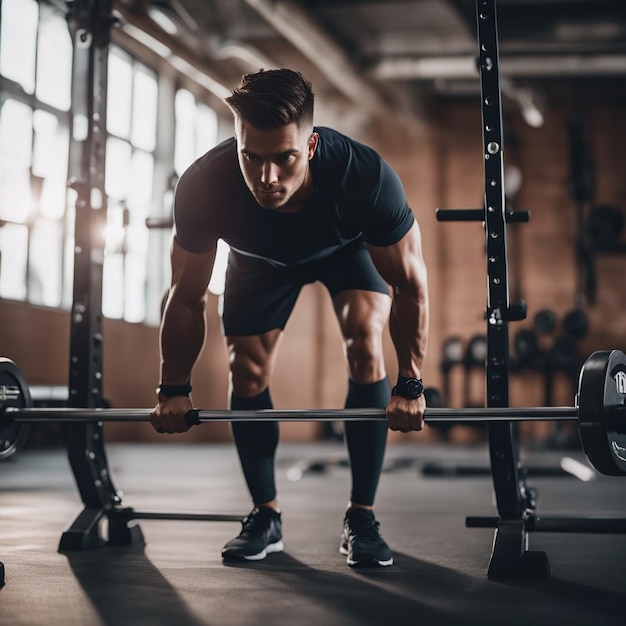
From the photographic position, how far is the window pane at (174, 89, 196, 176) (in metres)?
9.31

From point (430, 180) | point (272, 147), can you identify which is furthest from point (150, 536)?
point (430, 180)

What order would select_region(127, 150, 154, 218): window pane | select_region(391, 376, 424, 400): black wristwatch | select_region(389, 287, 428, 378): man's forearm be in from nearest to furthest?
select_region(391, 376, 424, 400): black wristwatch, select_region(389, 287, 428, 378): man's forearm, select_region(127, 150, 154, 218): window pane

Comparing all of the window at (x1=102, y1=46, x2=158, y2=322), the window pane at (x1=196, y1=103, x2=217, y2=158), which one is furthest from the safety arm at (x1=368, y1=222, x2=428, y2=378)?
the window pane at (x1=196, y1=103, x2=217, y2=158)

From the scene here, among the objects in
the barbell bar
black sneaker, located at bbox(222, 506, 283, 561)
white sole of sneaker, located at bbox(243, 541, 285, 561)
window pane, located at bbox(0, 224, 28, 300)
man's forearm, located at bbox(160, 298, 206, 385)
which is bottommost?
white sole of sneaker, located at bbox(243, 541, 285, 561)

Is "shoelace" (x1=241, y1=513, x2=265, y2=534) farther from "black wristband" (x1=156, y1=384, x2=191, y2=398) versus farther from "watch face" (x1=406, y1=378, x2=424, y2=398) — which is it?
"watch face" (x1=406, y1=378, x2=424, y2=398)

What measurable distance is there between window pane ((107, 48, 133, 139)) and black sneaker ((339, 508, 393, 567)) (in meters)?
6.62

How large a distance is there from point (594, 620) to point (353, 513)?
747 mm

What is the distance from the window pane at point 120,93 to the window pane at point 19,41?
41.2 inches

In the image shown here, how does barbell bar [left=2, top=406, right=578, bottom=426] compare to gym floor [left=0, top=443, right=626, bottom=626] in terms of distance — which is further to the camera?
barbell bar [left=2, top=406, right=578, bottom=426]

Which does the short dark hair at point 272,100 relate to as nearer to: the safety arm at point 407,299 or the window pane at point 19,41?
the safety arm at point 407,299

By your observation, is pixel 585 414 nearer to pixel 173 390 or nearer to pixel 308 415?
pixel 308 415

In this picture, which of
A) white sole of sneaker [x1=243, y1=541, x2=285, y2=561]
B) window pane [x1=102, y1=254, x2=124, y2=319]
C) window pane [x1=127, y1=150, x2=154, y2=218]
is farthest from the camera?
window pane [x1=127, y1=150, x2=154, y2=218]

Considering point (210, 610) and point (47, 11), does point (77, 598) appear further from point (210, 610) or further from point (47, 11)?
point (47, 11)

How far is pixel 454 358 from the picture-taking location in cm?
959
